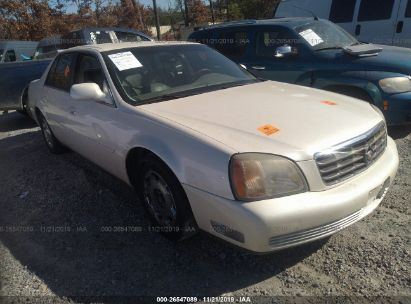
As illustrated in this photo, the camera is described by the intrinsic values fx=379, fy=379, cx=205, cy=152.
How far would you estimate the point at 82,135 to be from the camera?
3811 millimetres

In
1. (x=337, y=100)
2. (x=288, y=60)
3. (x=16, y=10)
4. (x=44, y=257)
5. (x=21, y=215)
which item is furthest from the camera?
(x=16, y=10)

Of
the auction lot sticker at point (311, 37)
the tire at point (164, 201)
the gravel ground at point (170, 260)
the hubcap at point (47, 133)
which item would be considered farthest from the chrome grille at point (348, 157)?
the hubcap at point (47, 133)

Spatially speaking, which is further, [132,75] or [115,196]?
[115,196]

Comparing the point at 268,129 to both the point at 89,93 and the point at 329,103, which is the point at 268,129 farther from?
the point at 89,93

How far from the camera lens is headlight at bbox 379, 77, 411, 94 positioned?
178 inches

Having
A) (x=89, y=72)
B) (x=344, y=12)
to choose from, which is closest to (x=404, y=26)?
(x=344, y=12)

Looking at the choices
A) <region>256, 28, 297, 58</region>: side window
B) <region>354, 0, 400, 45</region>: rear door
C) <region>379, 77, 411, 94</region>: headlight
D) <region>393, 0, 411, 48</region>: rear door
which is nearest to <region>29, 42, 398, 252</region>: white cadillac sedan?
<region>379, 77, 411, 94</region>: headlight

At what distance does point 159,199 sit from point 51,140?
9.30 feet

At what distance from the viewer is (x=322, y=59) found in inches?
201

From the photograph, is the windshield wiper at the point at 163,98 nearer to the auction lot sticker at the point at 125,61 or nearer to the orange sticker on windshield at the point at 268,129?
the auction lot sticker at the point at 125,61

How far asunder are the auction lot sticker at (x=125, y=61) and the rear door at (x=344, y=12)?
22.0ft

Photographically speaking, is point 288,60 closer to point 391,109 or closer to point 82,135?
point 391,109

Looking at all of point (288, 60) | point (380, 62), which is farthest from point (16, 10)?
point (380, 62)

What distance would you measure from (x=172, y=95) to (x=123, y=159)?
677mm
